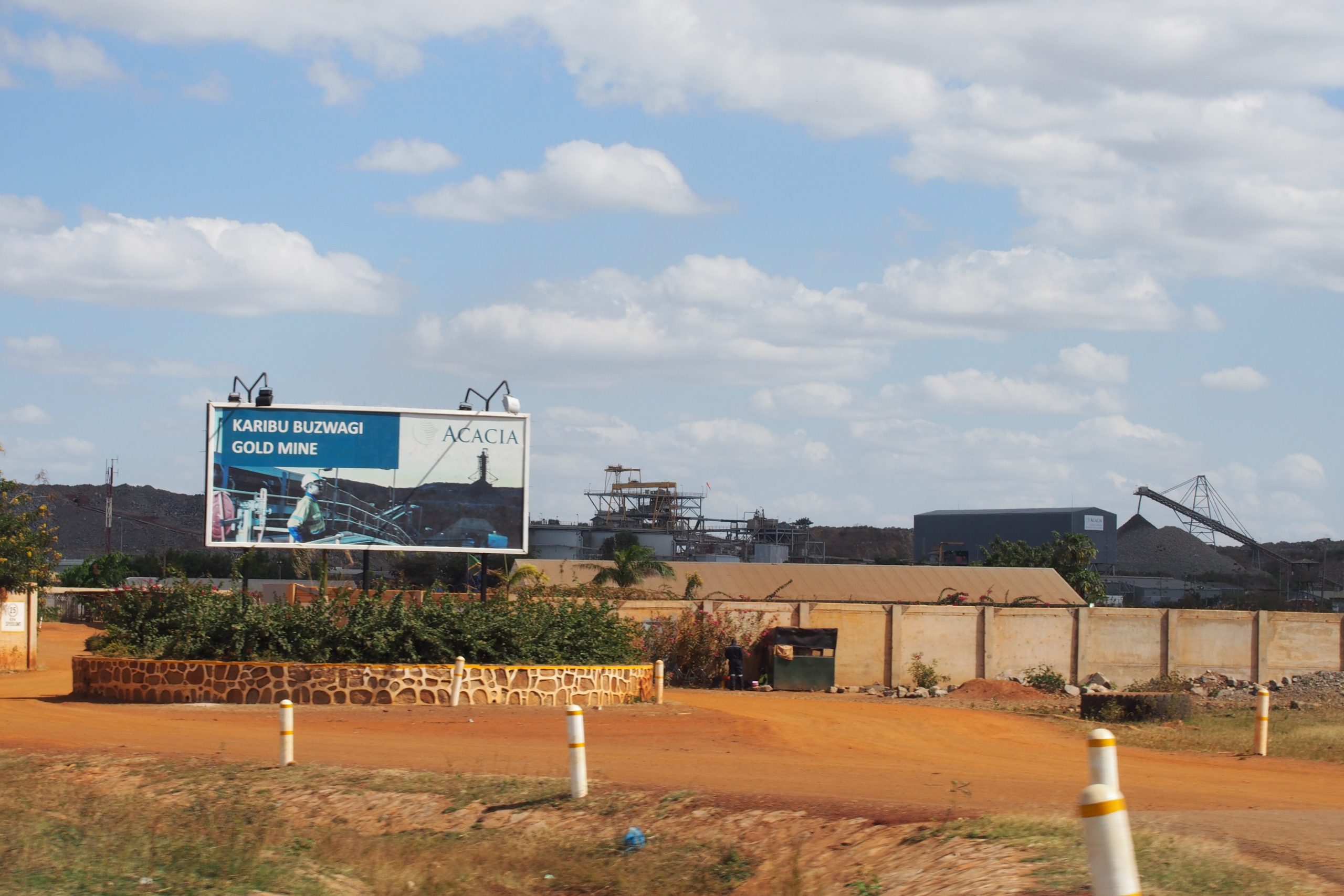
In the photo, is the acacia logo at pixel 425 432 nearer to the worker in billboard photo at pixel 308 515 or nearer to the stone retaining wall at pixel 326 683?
the worker in billboard photo at pixel 308 515

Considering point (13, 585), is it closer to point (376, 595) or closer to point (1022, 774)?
point (376, 595)

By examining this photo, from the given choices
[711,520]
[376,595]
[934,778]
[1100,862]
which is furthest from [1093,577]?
[1100,862]

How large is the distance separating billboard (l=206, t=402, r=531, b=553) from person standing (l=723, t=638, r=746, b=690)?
6.66 metres

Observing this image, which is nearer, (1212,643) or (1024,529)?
(1212,643)

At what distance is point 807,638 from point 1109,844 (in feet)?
98.0

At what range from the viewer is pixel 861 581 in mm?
59656

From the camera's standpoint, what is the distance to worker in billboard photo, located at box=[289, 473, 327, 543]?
28.0 meters

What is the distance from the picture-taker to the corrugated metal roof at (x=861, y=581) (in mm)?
53375

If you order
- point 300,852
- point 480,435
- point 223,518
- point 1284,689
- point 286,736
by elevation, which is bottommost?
point 1284,689

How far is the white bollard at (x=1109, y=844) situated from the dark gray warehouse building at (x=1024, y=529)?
354ft

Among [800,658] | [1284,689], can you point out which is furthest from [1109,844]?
[1284,689]

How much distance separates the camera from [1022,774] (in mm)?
15617

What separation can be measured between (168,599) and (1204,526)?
395 ft

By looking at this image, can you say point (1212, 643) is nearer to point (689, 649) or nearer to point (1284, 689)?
point (1284, 689)
